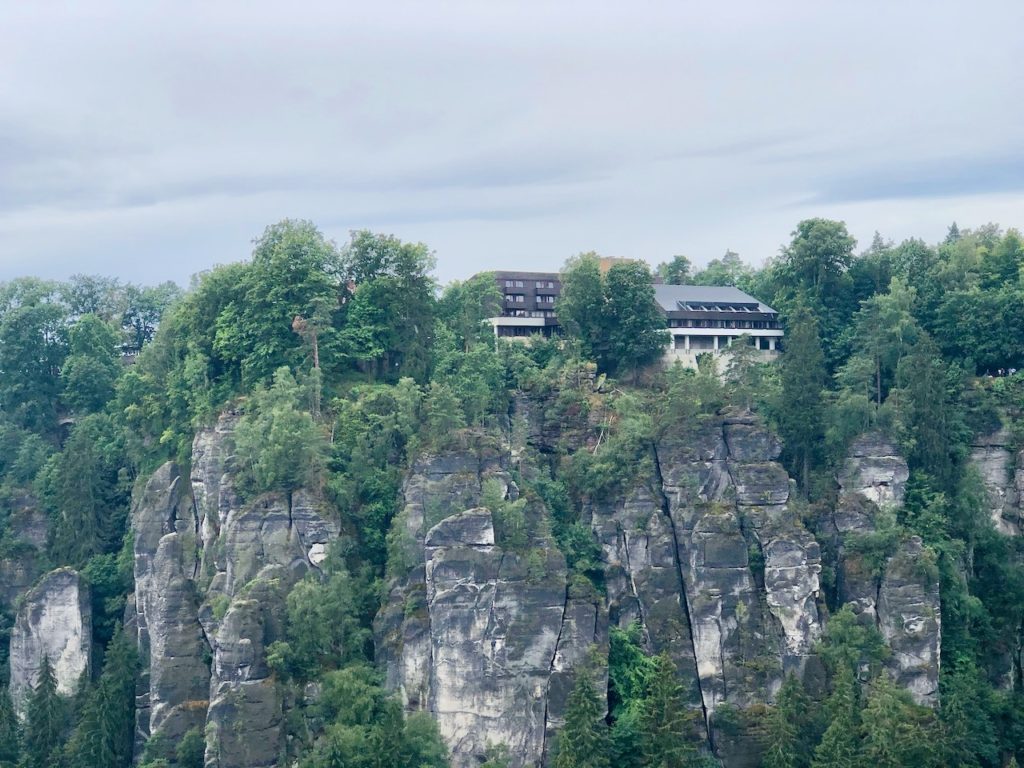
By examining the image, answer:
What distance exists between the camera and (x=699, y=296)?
256ft

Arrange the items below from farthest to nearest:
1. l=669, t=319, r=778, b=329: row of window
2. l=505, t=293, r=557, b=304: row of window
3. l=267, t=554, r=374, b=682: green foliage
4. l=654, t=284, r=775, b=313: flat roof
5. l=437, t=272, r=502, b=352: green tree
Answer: l=505, t=293, r=557, b=304: row of window, l=654, t=284, r=775, b=313: flat roof, l=669, t=319, r=778, b=329: row of window, l=437, t=272, r=502, b=352: green tree, l=267, t=554, r=374, b=682: green foliage

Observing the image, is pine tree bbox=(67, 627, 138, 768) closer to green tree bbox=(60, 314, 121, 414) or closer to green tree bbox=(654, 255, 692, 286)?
green tree bbox=(60, 314, 121, 414)

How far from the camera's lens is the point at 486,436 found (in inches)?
2393

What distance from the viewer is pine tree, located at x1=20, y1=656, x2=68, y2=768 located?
60156 mm

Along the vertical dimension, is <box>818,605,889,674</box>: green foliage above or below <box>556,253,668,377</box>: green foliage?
below

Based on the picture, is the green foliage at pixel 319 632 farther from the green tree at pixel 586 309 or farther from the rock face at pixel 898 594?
the rock face at pixel 898 594

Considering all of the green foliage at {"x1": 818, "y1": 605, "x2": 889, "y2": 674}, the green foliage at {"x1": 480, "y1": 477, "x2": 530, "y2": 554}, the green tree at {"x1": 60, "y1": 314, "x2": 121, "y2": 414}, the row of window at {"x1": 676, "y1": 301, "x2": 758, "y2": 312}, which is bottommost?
the green foliage at {"x1": 818, "y1": 605, "x2": 889, "y2": 674}

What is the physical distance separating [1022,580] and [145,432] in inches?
1804

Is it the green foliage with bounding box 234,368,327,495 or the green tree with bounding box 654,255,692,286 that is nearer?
the green foliage with bounding box 234,368,327,495

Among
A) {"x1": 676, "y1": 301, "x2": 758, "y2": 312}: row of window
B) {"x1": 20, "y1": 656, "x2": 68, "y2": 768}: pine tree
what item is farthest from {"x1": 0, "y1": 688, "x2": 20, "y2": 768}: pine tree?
{"x1": 676, "y1": 301, "x2": 758, "y2": 312}: row of window

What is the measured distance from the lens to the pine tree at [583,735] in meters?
52.9

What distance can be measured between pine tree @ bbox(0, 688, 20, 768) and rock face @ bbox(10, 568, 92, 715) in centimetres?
389

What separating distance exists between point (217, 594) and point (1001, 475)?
1549 inches

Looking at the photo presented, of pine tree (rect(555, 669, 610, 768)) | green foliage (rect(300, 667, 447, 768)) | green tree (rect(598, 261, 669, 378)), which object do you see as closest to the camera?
green foliage (rect(300, 667, 447, 768))
